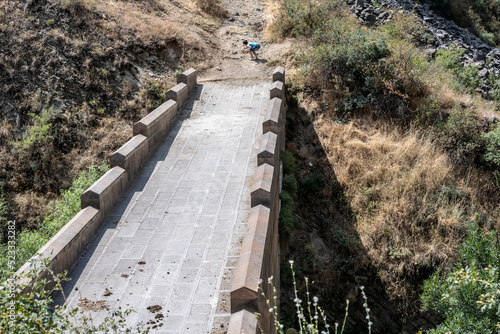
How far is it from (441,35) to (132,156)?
44.8ft

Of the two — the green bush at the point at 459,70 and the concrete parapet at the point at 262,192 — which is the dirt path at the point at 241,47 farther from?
the concrete parapet at the point at 262,192

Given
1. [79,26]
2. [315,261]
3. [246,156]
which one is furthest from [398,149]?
[79,26]

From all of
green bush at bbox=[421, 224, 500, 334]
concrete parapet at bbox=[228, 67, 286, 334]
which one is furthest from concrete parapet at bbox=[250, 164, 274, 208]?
green bush at bbox=[421, 224, 500, 334]

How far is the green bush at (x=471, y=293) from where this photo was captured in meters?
7.05

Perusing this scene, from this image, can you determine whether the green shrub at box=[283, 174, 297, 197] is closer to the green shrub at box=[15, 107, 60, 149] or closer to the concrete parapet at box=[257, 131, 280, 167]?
the concrete parapet at box=[257, 131, 280, 167]

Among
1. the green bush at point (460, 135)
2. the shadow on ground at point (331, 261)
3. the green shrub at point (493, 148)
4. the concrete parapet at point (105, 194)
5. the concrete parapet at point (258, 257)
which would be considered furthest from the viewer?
the green bush at point (460, 135)

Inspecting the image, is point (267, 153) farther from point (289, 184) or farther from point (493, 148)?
point (493, 148)

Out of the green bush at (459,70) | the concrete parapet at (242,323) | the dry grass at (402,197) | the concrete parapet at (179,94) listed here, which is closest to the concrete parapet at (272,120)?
the concrete parapet at (179,94)

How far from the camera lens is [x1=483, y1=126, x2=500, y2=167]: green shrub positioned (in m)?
11.7

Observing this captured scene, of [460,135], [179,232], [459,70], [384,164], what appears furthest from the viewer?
[459,70]

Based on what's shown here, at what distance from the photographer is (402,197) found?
10969 millimetres

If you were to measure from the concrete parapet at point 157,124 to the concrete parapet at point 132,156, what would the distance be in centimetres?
19

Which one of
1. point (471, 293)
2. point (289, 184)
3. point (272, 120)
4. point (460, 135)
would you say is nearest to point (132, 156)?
point (272, 120)

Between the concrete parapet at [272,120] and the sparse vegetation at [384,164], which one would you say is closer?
the concrete parapet at [272,120]
